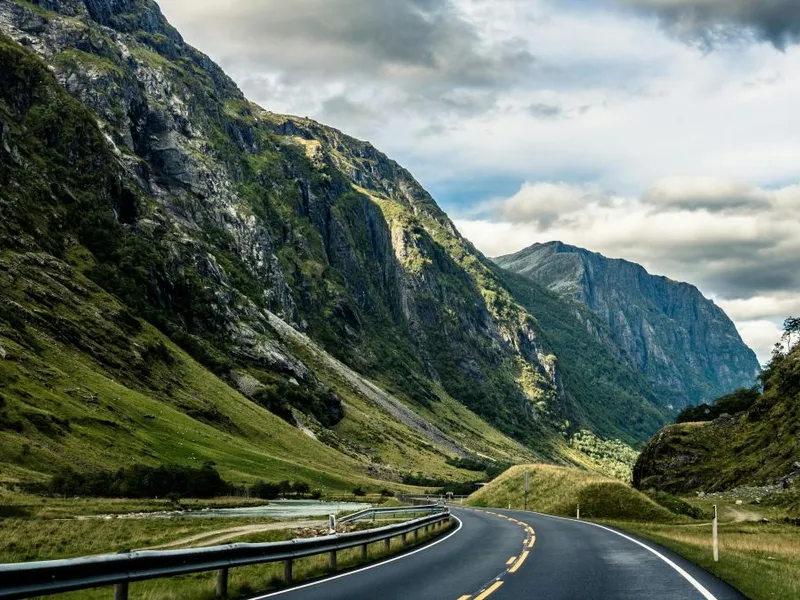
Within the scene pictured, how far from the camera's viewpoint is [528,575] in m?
17.9

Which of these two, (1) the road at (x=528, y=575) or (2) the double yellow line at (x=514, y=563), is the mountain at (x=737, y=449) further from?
(1) the road at (x=528, y=575)

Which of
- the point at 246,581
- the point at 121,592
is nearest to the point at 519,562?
the point at 246,581

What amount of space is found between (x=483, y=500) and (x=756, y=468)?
1118 inches

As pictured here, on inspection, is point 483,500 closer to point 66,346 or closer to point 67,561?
point 67,561

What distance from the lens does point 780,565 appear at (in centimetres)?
2111

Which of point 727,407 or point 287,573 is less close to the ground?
point 727,407

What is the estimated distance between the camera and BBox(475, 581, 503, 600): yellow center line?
14366mm

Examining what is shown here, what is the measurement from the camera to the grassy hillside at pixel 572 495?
53.0m

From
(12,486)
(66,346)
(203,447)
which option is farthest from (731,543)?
(66,346)

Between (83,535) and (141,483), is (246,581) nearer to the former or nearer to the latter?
(83,535)

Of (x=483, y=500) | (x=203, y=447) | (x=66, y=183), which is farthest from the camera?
(x=66, y=183)

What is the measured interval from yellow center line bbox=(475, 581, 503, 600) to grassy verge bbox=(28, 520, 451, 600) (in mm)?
4879

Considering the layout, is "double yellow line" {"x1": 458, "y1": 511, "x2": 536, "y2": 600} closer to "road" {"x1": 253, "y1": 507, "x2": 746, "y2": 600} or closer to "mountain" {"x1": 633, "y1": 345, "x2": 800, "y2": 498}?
"road" {"x1": 253, "y1": 507, "x2": 746, "y2": 600}

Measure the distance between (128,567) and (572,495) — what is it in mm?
52347
